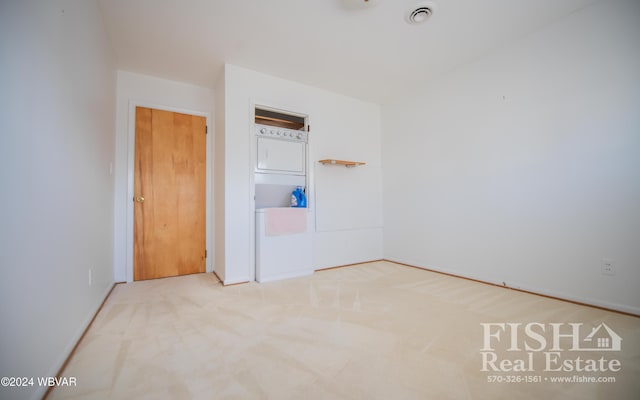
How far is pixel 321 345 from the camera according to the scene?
1576mm

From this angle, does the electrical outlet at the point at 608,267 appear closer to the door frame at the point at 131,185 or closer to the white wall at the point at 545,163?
the white wall at the point at 545,163

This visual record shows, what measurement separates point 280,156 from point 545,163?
285cm

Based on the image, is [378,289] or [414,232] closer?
[378,289]

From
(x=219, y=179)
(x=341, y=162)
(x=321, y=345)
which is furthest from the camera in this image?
(x=341, y=162)

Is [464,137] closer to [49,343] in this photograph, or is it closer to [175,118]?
[175,118]

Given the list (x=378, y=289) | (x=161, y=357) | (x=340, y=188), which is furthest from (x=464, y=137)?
(x=161, y=357)

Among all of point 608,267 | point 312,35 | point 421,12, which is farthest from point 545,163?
point 312,35

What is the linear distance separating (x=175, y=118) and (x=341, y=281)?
2996 mm

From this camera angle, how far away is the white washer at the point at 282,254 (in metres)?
2.98

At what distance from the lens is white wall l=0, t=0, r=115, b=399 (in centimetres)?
94

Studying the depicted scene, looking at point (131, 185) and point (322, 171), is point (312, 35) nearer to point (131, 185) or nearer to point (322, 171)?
point (322, 171)

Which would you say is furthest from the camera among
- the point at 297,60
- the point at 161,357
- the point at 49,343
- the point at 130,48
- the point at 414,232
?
the point at 414,232

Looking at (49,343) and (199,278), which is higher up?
(49,343)

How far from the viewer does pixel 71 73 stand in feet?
5.10
